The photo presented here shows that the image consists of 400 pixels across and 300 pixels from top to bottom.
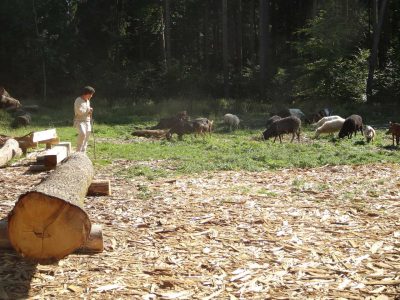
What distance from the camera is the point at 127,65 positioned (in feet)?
153

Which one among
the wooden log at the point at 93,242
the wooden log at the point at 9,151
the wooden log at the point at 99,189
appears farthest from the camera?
the wooden log at the point at 9,151

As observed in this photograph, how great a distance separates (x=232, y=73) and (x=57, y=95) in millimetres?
14214

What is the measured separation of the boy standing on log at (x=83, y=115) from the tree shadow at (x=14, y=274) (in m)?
7.46

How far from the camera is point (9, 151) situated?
555 inches

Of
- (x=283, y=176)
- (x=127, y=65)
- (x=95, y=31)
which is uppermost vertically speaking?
(x=95, y=31)

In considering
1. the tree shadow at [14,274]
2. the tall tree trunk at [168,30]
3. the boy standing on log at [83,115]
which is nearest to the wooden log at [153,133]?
the boy standing on log at [83,115]

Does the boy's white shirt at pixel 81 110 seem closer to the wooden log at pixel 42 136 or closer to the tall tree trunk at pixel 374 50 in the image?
the wooden log at pixel 42 136

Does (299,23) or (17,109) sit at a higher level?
(299,23)

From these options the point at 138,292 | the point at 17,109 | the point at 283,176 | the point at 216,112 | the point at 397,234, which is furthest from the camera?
the point at 216,112

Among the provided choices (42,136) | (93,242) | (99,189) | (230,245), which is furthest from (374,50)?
(93,242)

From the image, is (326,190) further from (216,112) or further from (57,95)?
(57,95)

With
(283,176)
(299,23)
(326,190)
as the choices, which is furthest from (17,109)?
(299,23)

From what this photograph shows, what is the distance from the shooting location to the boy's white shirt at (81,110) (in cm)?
1348

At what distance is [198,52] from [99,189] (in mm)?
45930
